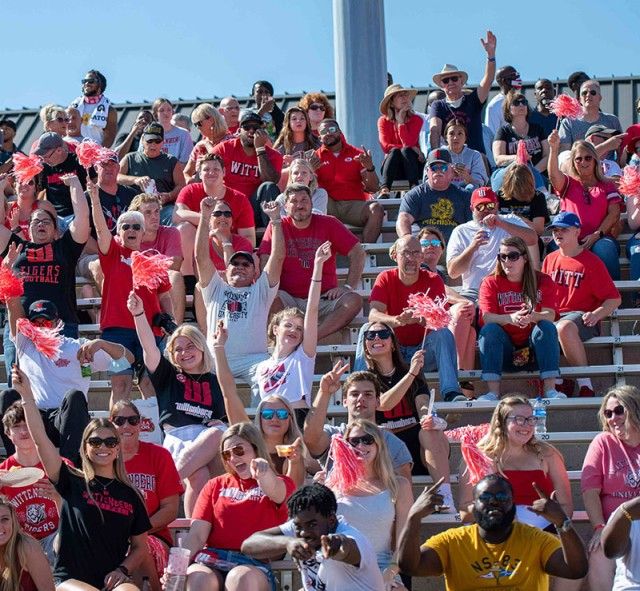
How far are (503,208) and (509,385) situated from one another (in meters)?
1.83

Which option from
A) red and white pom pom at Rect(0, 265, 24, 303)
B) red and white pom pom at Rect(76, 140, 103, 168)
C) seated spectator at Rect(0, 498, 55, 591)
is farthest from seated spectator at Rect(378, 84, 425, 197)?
seated spectator at Rect(0, 498, 55, 591)

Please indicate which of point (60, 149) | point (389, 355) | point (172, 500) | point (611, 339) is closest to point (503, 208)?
point (611, 339)

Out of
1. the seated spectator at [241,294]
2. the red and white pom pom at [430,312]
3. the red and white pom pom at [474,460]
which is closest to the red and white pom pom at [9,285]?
the seated spectator at [241,294]

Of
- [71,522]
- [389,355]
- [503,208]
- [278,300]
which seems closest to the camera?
[71,522]

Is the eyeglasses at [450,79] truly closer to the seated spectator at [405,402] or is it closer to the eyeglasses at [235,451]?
the seated spectator at [405,402]

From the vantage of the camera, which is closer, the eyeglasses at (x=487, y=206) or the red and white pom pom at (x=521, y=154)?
the eyeglasses at (x=487, y=206)

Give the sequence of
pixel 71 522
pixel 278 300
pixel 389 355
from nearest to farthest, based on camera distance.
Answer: pixel 71 522
pixel 389 355
pixel 278 300

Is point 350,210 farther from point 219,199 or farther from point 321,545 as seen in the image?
point 321,545

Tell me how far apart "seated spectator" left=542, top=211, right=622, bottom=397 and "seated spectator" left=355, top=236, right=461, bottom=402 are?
0.75 meters

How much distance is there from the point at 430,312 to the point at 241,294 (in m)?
1.35

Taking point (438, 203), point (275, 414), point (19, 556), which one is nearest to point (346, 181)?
point (438, 203)

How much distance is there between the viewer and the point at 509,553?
18.5ft

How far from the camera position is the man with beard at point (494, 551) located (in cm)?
553

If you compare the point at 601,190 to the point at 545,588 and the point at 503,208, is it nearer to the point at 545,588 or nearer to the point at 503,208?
the point at 503,208
